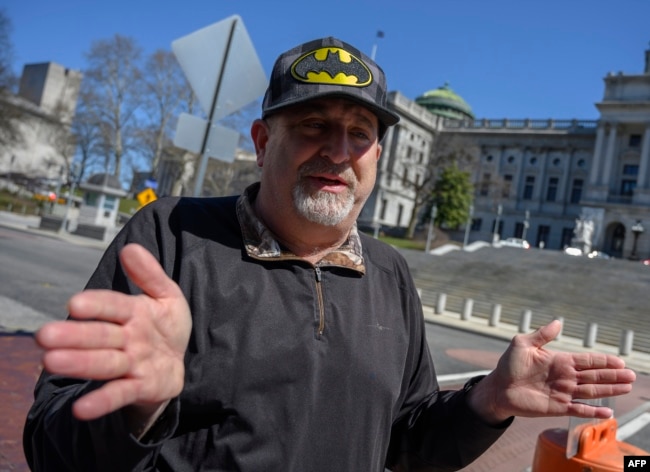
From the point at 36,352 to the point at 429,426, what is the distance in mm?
4933

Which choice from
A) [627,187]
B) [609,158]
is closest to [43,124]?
[609,158]

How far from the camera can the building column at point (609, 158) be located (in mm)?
57688

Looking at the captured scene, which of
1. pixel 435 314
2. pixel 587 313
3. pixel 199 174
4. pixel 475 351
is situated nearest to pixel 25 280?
pixel 199 174

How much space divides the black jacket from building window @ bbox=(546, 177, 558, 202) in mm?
67833

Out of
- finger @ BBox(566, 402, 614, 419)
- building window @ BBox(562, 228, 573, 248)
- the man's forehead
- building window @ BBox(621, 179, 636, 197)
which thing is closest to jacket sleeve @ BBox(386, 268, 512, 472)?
finger @ BBox(566, 402, 614, 419)

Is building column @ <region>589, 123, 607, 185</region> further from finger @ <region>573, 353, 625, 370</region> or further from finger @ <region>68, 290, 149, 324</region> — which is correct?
finger @ <region>68, 290, 149, 324</region>

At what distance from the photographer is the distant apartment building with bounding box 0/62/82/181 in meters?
56.1

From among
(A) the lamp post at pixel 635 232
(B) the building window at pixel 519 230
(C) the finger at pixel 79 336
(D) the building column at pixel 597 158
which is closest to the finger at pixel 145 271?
(C) the finger at pixel 79 336

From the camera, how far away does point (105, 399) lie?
114 cm

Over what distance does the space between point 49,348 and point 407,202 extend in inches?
2678

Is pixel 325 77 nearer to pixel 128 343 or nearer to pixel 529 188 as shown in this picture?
pixel 128 343

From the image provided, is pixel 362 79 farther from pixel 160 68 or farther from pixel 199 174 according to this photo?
pixel 160 68

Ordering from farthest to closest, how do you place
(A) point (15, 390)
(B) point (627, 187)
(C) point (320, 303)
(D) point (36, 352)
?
(B) point (627, 187) → (D) point (36, 352) → (A) point (15, 390) → (C) point (320, 303)

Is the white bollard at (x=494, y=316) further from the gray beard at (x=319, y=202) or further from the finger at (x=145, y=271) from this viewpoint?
the finger at (x=145, y=271)
